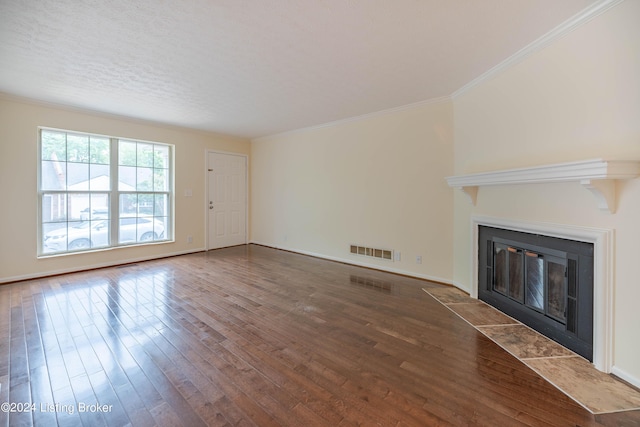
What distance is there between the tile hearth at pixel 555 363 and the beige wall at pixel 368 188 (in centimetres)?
101

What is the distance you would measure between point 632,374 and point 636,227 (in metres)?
0.92

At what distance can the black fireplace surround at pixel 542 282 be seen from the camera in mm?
1943

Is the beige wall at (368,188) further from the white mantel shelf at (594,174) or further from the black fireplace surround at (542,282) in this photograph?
the white mantel shelf at (594,174)

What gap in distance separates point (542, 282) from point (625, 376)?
0.75 m

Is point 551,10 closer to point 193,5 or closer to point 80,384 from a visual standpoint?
point 193,5

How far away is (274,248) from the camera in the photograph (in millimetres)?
5895

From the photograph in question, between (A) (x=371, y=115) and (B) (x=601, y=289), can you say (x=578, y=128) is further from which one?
(A) (x=371, y=115)

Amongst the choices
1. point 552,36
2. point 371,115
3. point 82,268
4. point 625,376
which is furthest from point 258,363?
point 82,268

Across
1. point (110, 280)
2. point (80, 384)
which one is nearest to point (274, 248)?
point (110, 280)

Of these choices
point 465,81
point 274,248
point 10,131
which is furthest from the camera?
point 274,248

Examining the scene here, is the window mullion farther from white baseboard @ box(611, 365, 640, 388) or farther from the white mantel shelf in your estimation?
white baseboard @ box(611, 365, 640, 388)

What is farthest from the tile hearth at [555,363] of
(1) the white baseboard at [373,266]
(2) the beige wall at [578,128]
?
(1) the white baseboard at [373,266]

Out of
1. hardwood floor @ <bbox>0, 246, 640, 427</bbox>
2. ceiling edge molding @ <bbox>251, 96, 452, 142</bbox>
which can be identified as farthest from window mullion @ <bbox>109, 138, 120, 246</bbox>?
ceiling edge molding @ <bbox>251, 96, 452, 142</bbox>

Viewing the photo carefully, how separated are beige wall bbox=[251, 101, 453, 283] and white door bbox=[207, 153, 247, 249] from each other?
62 cm
